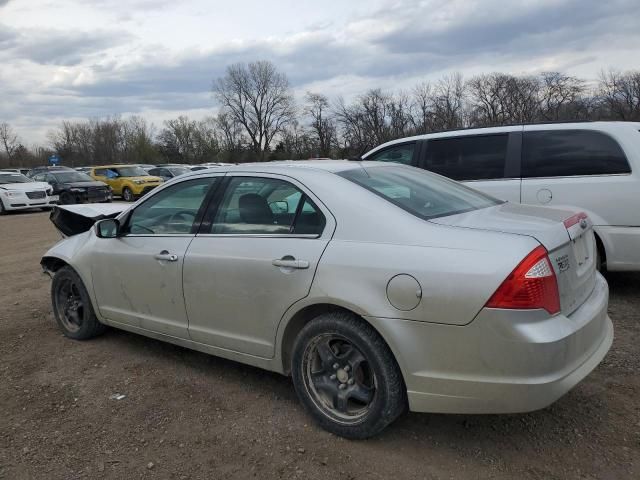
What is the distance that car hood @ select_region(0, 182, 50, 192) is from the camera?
777 inches

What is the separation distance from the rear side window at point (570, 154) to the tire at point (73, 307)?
4.50m

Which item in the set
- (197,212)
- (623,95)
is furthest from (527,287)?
(623,95)

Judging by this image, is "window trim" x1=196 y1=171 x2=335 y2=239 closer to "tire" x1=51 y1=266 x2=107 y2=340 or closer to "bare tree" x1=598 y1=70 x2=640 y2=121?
"tire" x1=51 y1=266 x2=107 y2=340

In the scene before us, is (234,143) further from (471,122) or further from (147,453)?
(147,453)

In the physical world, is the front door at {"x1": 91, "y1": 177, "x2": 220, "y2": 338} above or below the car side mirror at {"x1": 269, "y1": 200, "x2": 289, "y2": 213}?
below

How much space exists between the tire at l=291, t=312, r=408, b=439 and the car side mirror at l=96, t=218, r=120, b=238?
77.6 inches

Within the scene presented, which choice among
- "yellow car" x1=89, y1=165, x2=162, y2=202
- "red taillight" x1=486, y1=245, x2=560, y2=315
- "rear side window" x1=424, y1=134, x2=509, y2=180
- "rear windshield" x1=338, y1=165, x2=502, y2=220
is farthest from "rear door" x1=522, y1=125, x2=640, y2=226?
"yellow car" x1=89, y1=165, x2=162, y2=202

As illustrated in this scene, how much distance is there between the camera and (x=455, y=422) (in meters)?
3.15

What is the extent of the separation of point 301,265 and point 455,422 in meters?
1.31

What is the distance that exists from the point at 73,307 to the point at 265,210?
2.53 metres

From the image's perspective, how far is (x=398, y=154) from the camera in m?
6.86

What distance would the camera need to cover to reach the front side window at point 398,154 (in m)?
6.71

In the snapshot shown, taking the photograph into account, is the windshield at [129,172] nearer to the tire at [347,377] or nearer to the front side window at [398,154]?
the front side window at [398,154]

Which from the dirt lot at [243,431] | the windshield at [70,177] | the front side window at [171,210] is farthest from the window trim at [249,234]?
the windshield at [70,177]
